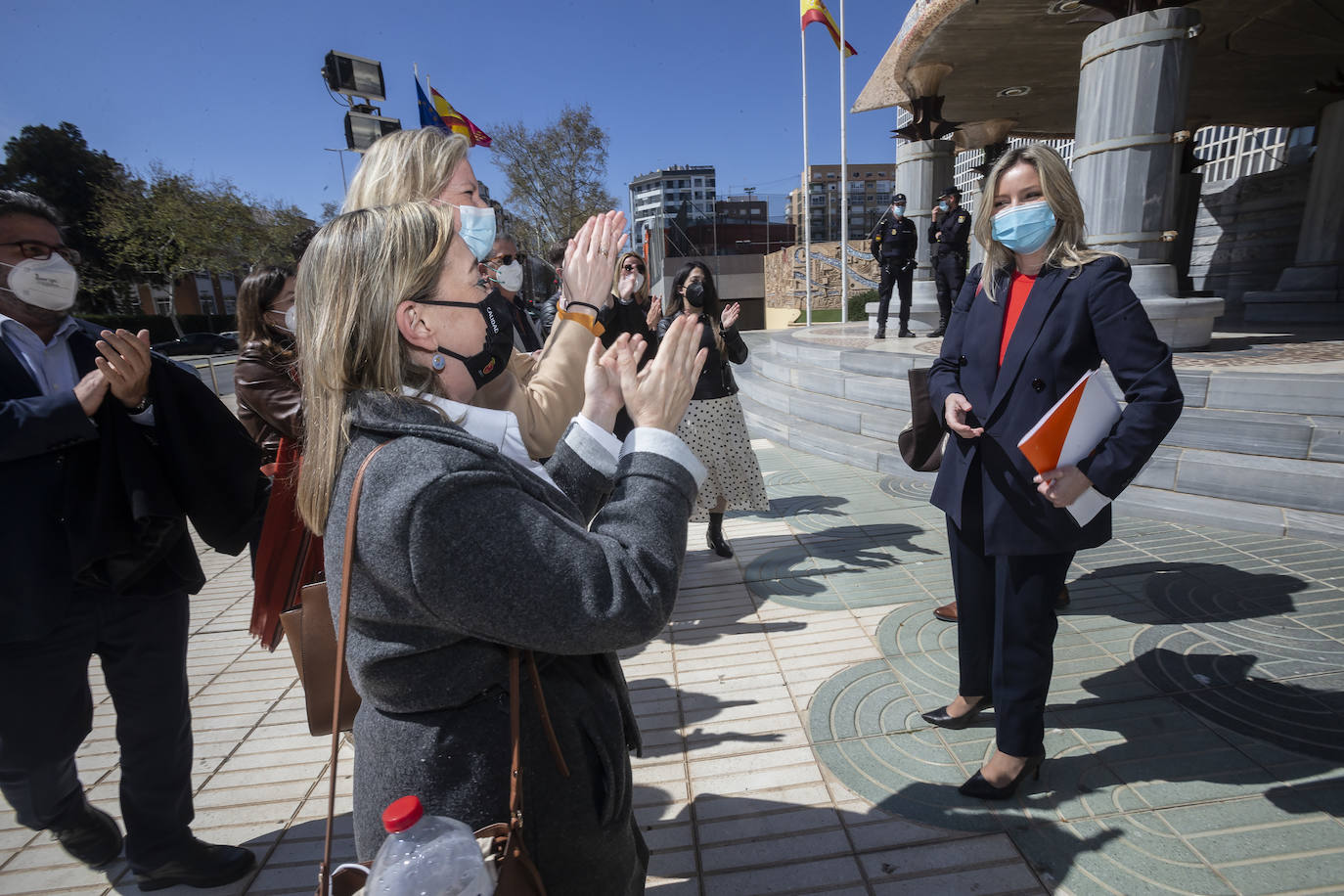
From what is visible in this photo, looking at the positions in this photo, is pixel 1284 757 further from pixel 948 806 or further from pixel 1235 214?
pixel 1235 214

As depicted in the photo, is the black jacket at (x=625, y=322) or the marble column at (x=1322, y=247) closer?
the black jacket at (x=625, y=322)

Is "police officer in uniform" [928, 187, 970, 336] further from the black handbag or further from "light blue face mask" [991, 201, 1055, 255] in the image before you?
"light blue face mask" [991, 201, 1055, 255]

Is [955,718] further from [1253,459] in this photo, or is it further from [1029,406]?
[1253,459]

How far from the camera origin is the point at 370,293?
1106 mm

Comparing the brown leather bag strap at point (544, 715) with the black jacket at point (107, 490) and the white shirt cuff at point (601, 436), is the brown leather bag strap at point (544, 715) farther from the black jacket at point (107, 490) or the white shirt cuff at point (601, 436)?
the black jacket at point (107, 490)

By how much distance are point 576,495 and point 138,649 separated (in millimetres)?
1815

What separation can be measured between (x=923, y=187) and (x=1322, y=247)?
6.54 meters

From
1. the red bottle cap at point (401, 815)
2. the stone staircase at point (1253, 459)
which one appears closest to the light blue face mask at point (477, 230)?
the red bottle cap at point (401, 815)

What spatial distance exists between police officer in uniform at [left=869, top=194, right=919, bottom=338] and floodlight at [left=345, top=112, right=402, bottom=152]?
20.3 feet

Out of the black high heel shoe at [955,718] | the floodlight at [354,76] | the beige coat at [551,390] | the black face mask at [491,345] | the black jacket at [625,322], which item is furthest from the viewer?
the floodlight at [354,76]

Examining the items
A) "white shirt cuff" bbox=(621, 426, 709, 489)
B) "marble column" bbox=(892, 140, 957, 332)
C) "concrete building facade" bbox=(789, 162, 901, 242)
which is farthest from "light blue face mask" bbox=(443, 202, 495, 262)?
"concrete building facade" bbox=(789, 162, 901, 242)

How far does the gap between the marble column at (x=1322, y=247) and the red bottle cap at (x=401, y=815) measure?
1353cm

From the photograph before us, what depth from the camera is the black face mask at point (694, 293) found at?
4.70 metres

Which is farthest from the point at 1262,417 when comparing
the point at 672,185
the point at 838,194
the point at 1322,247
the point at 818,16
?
the point at 672,185
